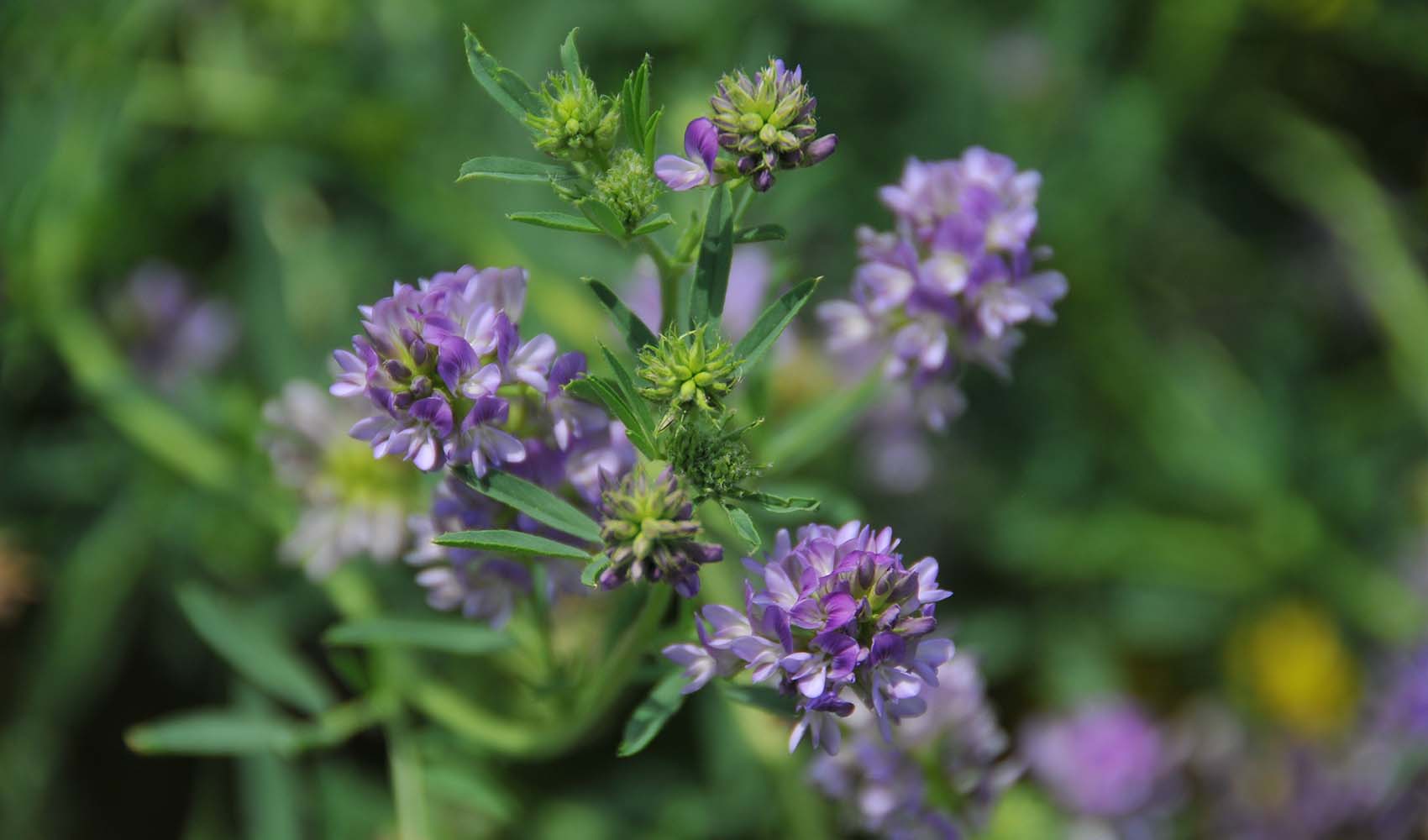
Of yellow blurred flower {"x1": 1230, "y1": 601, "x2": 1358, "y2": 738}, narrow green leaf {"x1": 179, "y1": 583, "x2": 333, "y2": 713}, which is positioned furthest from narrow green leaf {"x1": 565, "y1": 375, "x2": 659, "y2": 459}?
yellow blurred flower {"x1": 1230, "y1": 601, "x2": 1358, "y2": 738}

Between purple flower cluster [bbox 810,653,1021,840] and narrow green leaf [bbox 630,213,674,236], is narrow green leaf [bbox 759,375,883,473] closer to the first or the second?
purple flower cluster [bbox 810,653,1021,840]

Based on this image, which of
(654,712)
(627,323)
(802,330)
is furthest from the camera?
(802,330)

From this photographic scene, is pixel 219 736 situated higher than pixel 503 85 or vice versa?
pixel 503 85

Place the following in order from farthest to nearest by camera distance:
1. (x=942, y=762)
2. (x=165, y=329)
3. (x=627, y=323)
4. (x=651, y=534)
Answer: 1. (x=165, y=329)
2. (x=942, y=762)
3. (x=627, y=323)
4. (x=651, y=534)

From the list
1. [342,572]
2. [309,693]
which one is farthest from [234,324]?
[309,693]

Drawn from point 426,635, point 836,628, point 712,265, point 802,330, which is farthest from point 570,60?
point 802,330

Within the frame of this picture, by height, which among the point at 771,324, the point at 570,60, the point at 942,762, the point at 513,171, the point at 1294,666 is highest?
the point at 1294,666

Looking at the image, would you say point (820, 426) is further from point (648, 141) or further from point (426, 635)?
point (648, 141)
